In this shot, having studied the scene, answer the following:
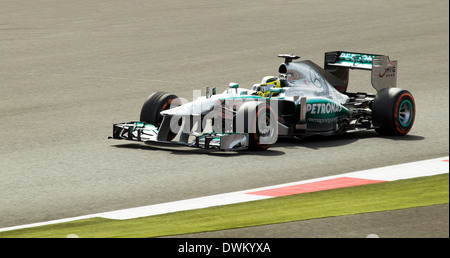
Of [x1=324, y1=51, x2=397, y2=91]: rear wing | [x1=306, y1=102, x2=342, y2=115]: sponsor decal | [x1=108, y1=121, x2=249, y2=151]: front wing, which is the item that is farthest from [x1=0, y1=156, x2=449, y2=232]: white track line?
[x1=324, y1=51, x2=397, y2=91]: rear wing

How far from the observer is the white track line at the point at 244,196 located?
903 cm

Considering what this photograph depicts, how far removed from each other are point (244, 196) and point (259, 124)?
241 centimetres

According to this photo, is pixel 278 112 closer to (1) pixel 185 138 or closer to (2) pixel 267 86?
(2) pixel 267 86

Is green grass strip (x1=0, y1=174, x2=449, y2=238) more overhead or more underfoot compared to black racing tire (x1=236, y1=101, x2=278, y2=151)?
more underfoot

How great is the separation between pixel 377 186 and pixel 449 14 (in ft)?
16.2

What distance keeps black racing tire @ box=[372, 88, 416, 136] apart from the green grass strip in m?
2.77

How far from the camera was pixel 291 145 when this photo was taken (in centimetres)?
1296

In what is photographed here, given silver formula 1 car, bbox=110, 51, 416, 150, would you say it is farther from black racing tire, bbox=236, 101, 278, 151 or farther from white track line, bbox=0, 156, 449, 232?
white track line, bbox=0, 156, 449, 232

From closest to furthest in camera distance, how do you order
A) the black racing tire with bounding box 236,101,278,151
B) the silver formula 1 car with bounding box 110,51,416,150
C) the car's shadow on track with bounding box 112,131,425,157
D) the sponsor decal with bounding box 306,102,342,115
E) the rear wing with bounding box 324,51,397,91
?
the black racing tire with bounding box 236,101,278,151 < the silver formula 1 car with bounding box 110,51,416,150 < the car's shadow on track with bounding box 112,131,425,157 < the sponsor decal with bounding box 306,102,342,115 < the rear wing with bounding box 324,51,397,91

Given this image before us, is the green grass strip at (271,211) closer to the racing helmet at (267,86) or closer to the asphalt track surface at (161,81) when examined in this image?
the asphalt track surface at (161,81)

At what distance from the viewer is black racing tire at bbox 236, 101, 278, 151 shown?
12.0 metres

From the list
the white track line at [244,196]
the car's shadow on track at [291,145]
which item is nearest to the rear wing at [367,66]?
the car's shadow on track at [291,145]

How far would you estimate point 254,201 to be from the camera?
9.59 metres

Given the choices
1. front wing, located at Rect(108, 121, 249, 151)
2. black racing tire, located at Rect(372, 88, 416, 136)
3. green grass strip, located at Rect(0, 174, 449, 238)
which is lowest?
green grass strip, located at Rect(0, 174, 449, 238)
